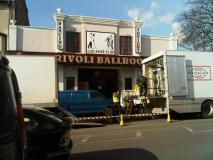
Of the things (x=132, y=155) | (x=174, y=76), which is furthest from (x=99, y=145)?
(x=174, y=76)

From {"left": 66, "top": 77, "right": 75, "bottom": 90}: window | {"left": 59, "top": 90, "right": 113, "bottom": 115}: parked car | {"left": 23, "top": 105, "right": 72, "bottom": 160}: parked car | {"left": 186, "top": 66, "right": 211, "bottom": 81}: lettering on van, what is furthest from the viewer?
{"left": 66, "top": 77, "right": 75, "bottom": 90}: window

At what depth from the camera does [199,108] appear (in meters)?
21.4

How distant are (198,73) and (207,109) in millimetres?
2082

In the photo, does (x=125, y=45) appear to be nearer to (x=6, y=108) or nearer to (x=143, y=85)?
(x=143, y=85)

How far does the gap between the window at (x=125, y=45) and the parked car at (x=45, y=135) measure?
75.7 feet

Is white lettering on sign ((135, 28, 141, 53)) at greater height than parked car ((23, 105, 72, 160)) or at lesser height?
greater

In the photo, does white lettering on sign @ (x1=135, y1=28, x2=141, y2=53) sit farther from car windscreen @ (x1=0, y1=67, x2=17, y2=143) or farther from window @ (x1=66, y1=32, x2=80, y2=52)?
car windscreen @ (x1=0, y1=67, x2=17, y2=143)

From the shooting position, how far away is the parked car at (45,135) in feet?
24.2

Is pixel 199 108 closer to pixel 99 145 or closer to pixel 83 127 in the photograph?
pixel 83 127

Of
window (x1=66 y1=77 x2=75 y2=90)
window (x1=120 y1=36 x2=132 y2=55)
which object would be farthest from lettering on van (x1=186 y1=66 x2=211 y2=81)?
window (x1=66 y1=77 x2=75 y2=90)

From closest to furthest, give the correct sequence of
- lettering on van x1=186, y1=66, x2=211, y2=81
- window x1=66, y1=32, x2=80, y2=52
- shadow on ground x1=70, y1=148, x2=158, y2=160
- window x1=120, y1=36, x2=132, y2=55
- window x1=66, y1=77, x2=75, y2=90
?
shadow on ground x1=70, y1=148, x2=158, y2=160
lettering on van x1=186, y1=66, x2=211, y2=81
window x1=66, y1=32, x2=80, y2=52
window x1=66, y1=77, x2=75, y2=90
window x1=120, y1=36, x2=132, y2=55

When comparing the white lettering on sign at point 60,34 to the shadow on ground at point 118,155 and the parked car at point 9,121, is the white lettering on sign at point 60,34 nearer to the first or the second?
the shadow on ground at point 118,155

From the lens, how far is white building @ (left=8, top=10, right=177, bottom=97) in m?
28.3

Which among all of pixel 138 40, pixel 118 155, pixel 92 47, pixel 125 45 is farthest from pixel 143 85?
pixel 118 155
